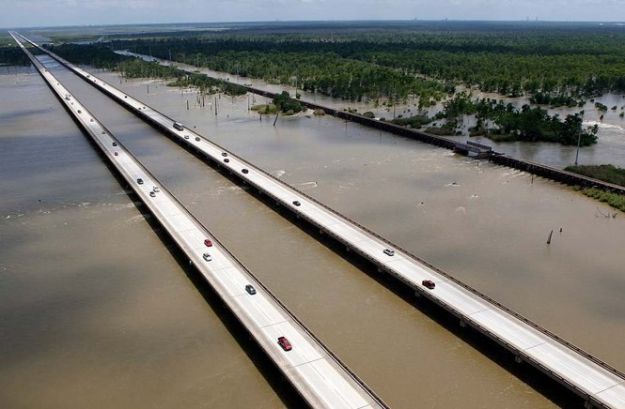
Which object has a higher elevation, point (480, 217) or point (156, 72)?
point (156, 72)

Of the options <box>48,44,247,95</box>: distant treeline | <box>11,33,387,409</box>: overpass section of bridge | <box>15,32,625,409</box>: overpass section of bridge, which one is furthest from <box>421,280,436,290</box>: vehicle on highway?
<box>48,44,247,95</box>: distant treeline

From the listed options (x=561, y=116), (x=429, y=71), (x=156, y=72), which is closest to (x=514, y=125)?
(x=561, y=116)

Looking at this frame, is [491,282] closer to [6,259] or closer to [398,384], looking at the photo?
[398,384]

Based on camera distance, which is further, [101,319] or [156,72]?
[156,72]

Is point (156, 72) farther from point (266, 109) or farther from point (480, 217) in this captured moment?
point (480, 217)

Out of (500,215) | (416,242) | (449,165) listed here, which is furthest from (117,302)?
(449,165)

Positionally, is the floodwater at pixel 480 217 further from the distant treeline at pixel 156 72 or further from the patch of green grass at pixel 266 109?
the distant treeline at pixel 156 72
